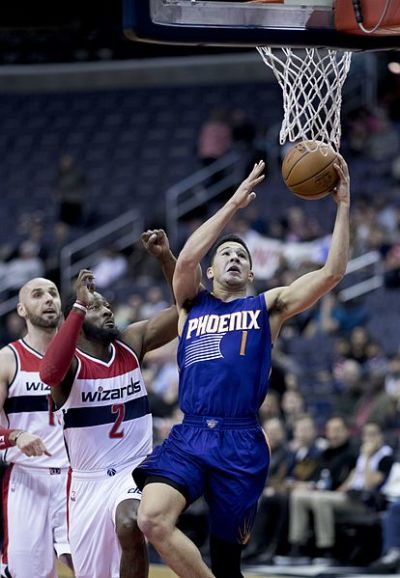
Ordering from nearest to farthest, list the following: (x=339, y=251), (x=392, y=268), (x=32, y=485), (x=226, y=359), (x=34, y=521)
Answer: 1. (x=339, y=251)
2. (x=226, y=359)
3. (x=34, y=521)
4. (x=32, y=485)
5. (x=392, y=268)

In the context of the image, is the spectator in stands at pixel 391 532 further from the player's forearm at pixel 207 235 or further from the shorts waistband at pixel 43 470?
the player's forearm at pixel 207 235

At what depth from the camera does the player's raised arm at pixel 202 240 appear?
7.22 m

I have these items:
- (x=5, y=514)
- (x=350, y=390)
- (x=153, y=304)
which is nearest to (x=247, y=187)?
(x=5, y=514)

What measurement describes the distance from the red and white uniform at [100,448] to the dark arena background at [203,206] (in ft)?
13.0

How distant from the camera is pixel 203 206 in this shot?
19484mm

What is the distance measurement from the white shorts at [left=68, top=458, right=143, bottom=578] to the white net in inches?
83.5

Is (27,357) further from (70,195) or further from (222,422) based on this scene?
(70,195)

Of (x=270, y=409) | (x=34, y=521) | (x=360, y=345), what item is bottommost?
(x=270, y=409)

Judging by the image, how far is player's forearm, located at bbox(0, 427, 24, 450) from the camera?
309 inches

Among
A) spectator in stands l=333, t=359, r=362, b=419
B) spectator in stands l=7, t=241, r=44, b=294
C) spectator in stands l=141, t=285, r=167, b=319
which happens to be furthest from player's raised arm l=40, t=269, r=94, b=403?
spectator in stands l=7, t=241, r=44, b=294

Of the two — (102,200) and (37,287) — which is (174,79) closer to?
(102,200)

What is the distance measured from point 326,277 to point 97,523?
190 centimetres

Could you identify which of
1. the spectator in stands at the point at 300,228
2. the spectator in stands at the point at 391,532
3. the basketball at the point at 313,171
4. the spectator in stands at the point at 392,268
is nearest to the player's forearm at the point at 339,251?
the basketball at the point at 313,171

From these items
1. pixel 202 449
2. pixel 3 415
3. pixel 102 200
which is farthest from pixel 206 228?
pixel 102 200
